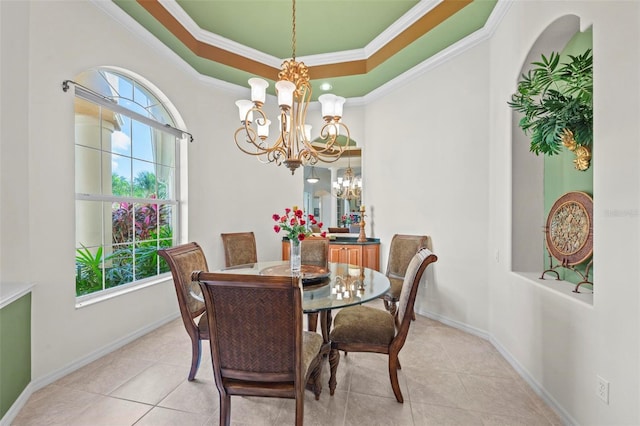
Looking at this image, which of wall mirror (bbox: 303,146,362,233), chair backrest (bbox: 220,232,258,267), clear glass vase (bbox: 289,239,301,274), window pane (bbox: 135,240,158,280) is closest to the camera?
clear glass vase (bbox: 289,239,301,274)

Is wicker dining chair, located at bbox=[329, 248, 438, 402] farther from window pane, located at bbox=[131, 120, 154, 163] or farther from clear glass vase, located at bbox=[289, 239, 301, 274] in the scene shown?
window pane, located at bbox=[131, 120, 154, 163]

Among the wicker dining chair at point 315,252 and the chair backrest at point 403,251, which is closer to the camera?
the wicker dining chair at point 315,252

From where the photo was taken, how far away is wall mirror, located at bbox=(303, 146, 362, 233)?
289 inches

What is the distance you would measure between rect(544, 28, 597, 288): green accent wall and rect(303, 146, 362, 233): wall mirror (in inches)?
191

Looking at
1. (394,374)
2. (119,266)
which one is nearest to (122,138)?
(119,266)

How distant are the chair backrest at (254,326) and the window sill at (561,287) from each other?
64.0 inches

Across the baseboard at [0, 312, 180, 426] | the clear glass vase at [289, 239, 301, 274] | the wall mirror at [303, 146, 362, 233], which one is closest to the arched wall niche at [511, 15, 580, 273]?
the clear glass vase at [289, 239, 301, 274]

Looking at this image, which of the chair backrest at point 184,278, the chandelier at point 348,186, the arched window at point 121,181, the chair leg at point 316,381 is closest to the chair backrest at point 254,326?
the chair leg at point 316,381

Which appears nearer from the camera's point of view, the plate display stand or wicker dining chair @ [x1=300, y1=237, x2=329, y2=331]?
the plate display stand

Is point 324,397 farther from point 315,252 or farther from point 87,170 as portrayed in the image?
point 87,170

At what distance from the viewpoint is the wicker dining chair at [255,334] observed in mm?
1246

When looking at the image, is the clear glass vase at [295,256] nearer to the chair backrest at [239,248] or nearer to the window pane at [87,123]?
the chair backrest at [239,248]

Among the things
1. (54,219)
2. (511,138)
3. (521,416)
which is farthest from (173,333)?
(511,138)

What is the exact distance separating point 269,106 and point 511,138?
3.22 meters
